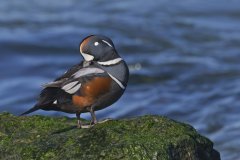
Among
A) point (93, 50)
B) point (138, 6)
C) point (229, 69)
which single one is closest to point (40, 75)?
point (229, 69)

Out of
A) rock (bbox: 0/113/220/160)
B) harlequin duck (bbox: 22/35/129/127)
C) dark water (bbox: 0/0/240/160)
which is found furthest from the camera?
dark water (bbox: 0/0/240/160)

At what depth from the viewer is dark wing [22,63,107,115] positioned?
290 inches

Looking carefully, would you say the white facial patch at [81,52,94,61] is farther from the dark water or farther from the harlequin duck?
the dark water

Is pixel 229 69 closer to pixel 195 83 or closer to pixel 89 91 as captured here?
pixel 195 83

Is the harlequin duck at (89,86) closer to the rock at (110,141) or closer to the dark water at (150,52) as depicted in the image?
the rock at (110,141)

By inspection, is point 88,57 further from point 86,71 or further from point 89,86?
point 89,86

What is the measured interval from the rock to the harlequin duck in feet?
0.77

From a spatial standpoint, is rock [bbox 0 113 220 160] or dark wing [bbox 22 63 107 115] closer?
rock [bbox 0 113 220 160]

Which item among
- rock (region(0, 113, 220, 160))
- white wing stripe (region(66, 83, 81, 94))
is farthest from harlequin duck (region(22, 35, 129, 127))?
rock (region(0, 113, 220, 160))

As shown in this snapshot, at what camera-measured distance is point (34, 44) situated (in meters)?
20.0

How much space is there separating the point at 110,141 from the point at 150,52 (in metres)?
12.5

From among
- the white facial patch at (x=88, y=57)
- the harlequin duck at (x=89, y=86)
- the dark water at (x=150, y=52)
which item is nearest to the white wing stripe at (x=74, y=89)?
the harlequin duck at (x=89, y=86)

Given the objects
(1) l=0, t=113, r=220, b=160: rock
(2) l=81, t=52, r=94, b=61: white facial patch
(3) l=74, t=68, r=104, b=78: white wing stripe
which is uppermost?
(2) l=81, t=52, r=94, b=61: white facial patch

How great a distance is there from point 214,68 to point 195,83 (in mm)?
1074
